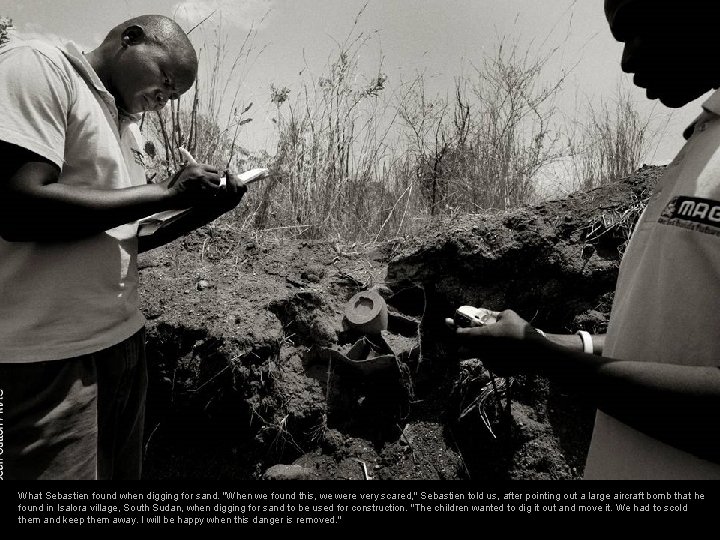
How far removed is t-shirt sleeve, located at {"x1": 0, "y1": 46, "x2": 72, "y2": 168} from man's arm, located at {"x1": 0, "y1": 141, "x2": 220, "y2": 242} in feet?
0.11

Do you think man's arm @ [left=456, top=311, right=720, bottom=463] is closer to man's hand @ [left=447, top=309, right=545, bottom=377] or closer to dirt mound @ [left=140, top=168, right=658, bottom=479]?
man's hand @ [left=447, top=309, right=545, bottom=377]

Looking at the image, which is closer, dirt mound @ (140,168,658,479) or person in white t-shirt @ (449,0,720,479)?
person in white t-shirt @ (449,0,720,479)

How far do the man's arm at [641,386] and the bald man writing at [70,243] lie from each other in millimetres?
1096

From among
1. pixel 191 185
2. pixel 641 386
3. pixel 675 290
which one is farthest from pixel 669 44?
pixel 191 185

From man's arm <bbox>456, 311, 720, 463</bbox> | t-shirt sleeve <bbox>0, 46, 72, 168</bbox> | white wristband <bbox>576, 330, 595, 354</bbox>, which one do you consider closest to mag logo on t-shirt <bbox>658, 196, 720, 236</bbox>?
man's arm <bbox>456, 311, 720, 463</bbox>

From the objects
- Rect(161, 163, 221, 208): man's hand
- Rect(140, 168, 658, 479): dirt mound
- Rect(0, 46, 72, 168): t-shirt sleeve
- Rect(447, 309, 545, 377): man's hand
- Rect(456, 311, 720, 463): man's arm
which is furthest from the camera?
Rect(140, 168, 658, 479): dirt mound

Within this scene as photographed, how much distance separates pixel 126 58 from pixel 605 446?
70.7 inches

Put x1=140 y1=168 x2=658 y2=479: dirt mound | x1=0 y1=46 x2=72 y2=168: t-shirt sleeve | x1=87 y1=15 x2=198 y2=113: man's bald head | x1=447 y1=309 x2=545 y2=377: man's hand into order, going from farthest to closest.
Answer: x1=140 y1=168 x2=658 y2=479: dirt mound, x1=87 y1=15 x2=198 y2=113: man's bald head, x1=0 y1=46 x2=72 y2=168: t-shirt sleeve, x1=447 y1=309 x2=545 y2=377: man's hand

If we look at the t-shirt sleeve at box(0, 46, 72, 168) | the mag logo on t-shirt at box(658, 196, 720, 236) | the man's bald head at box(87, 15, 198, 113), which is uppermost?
the man's bald head at box(87, 15, 198, 113)

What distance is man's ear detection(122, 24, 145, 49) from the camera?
167 centimetres

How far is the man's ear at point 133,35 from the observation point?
1670 millimetres

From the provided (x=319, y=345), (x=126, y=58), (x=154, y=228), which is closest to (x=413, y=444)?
(x=319, y=345)

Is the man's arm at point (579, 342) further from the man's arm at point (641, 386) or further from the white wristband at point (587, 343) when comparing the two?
the man's arm at point (641, 386)

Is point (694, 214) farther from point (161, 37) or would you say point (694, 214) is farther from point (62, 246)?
point (161, 37)
